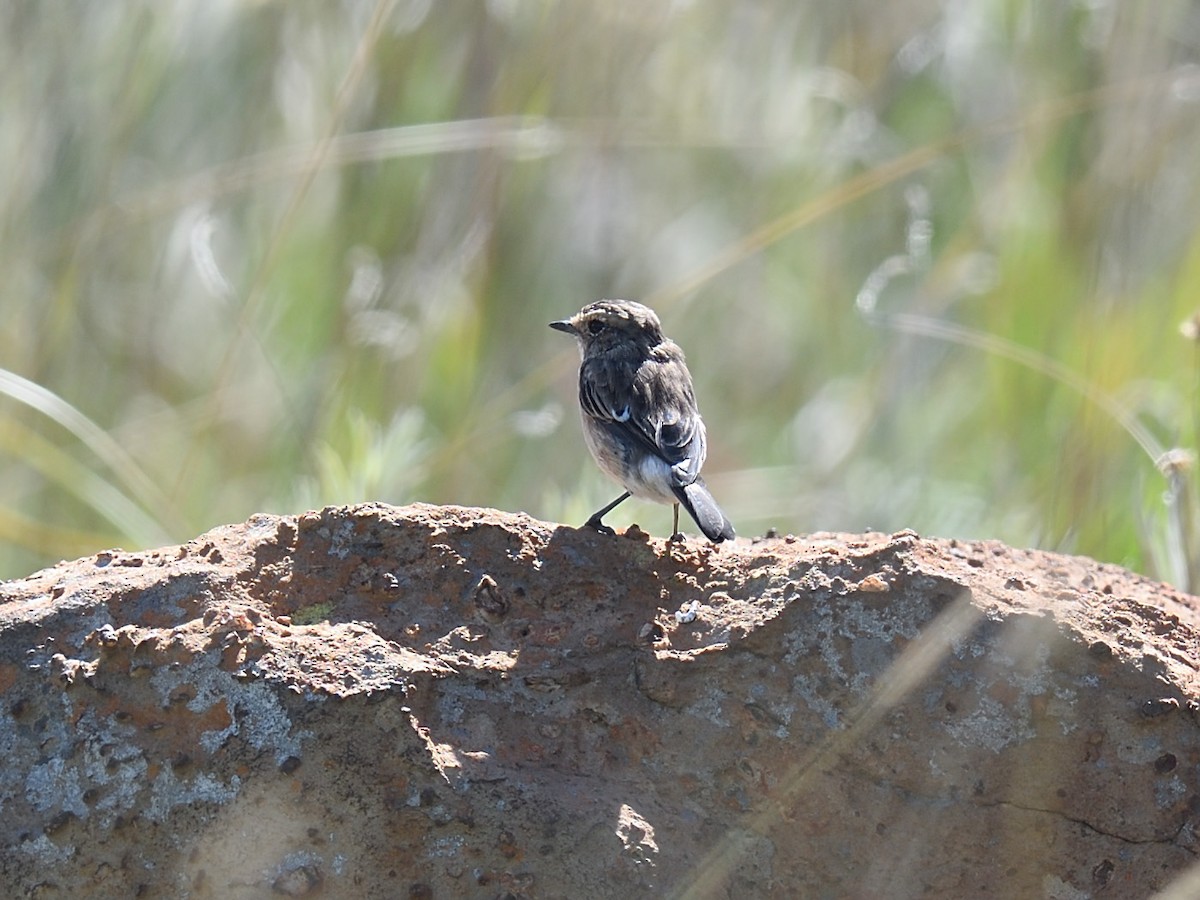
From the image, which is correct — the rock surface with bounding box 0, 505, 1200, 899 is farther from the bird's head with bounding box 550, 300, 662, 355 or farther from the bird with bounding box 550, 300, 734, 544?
the bird's head with bounding box 550, 300, 662, 355

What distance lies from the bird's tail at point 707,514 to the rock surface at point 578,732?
0.55 m

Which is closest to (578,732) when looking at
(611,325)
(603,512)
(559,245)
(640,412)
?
(603,512)

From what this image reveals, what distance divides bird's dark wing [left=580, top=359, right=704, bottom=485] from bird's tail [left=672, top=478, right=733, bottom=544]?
0.50ft

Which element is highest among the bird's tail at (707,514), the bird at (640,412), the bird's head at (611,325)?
the bird's head at (611,325)

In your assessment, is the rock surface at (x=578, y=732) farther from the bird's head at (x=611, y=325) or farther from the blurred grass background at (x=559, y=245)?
the bird's head at (x=611, y=325)

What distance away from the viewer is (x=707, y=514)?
336cm

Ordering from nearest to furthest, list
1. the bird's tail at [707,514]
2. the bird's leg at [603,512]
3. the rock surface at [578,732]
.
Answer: the rock surface at [578,732] → the bird's tail at [707,514] → the bird's leg at [603,512]

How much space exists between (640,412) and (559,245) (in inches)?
58.5

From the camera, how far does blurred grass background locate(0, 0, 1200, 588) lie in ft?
14.7

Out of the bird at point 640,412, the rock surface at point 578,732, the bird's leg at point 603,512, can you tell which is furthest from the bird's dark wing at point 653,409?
the rock surface at point 578,732

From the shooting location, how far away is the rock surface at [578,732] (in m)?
2.24

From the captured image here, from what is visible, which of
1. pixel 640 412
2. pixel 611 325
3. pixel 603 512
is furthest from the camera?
pixel 611 325

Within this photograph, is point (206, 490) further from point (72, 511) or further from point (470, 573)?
point (470, 573)

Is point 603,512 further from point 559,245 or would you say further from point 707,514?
point 559,245
